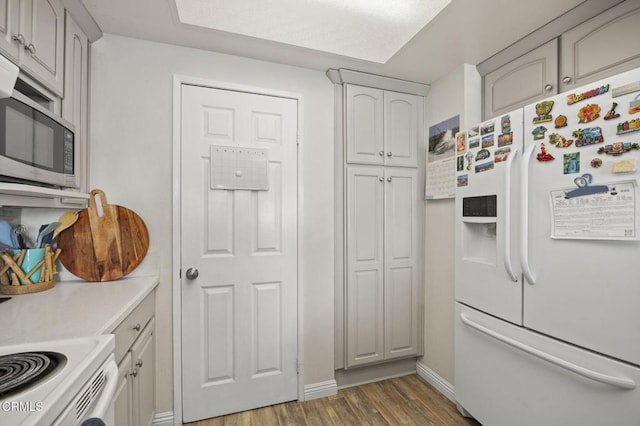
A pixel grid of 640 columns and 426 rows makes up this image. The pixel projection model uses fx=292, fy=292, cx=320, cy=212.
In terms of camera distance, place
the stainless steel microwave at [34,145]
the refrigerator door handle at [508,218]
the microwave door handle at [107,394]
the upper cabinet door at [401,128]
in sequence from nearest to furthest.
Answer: the microwave door handle at [107,394] < the stainless steel microwave at [34,145] < the refrigerator door handle at [508,218] < the upper cabinet door at [401,128]

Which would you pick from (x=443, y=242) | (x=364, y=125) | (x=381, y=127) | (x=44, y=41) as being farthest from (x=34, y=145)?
(x=443, y=242)

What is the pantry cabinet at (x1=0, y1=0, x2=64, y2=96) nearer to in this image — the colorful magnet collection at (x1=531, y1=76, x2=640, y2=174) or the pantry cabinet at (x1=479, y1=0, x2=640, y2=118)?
the colorful magnet collection at (x1=531, y1=76, x2=640, y2=174)

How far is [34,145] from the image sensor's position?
3.59 feet

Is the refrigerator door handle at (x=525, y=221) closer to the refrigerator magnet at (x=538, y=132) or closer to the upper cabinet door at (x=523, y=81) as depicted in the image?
the refrigerator magnet at (x=538, y=132)

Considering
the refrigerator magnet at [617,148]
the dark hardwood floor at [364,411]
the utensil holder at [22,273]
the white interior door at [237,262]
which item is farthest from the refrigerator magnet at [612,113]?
the utensil holder at [22,273]

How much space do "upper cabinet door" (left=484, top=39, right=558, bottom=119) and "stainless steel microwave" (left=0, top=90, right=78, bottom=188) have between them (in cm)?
239

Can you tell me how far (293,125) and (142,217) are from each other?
1.14 meters

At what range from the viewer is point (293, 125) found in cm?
206

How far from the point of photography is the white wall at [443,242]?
2051 mm

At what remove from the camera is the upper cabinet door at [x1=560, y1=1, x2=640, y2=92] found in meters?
1.30

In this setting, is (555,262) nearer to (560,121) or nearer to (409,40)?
(560,121)

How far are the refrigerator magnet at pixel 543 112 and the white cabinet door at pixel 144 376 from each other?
2.15 m

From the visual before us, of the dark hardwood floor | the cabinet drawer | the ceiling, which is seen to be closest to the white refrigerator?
the dark hardwood floor

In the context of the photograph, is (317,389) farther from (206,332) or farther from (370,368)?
(206,332)
